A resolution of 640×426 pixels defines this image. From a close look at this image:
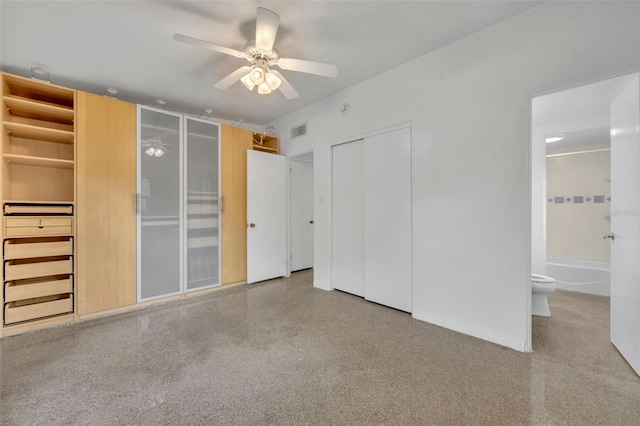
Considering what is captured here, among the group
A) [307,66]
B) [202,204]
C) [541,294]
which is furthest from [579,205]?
[202,204]

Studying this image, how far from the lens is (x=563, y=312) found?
2781mm

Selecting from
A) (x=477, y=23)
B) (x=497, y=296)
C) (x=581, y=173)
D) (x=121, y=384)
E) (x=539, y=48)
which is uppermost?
(x=477, y=23)

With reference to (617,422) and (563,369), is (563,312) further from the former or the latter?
(617,422)

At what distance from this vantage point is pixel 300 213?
15.3 ft

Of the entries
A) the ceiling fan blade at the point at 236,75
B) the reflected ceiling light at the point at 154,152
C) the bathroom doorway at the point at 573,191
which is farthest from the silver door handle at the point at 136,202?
the bathroom doorway at the point at 573,191

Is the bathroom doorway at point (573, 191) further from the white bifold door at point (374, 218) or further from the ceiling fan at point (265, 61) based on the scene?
the ceiling fan at point (265, 61)

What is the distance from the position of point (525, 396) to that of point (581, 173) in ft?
14.5

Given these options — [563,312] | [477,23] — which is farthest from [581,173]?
[477,23]

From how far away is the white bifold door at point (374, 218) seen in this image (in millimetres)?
2797

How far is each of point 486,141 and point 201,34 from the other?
8.85ft

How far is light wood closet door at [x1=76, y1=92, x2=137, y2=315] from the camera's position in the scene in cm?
270

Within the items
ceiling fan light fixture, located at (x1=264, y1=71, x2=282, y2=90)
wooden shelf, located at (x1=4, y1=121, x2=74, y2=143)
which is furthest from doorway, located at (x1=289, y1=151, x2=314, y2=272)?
wooden shelf, located at (x1=4, y1=121, x2=74, y2=143)

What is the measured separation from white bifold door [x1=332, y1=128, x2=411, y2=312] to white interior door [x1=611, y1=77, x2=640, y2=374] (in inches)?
61.9

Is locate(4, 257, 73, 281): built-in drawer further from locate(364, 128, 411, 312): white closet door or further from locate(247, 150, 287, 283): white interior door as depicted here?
locate(364, 128, 411, 312): white closet door
